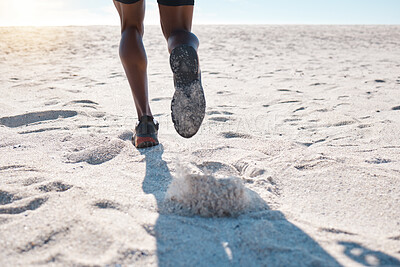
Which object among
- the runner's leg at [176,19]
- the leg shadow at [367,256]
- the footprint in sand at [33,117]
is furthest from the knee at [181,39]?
the footprint in sand at [33,117]

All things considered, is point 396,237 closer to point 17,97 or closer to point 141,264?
point 141,264

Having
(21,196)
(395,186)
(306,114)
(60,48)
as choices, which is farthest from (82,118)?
(60,48)

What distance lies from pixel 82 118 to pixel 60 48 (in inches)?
255

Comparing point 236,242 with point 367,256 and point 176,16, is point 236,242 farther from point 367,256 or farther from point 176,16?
point 176,16

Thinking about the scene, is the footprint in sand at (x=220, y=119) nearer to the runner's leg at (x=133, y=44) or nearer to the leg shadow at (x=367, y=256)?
the runner's leg at (x=133, y=44)

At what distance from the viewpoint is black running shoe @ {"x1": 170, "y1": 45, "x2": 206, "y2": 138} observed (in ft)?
4.59

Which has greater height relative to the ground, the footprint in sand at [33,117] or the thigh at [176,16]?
the thigh at [176,16]

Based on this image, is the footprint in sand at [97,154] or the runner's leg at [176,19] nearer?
the runner's leg at [176,19]

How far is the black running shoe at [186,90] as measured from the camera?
1.40 metres

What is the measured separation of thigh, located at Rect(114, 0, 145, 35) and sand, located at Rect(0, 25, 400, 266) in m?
0.62

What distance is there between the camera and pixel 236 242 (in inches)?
41.9

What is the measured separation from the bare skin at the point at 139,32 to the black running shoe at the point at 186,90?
25 centimetres

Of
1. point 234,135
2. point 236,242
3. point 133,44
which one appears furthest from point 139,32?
point 236,242

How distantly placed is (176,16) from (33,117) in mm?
1433
